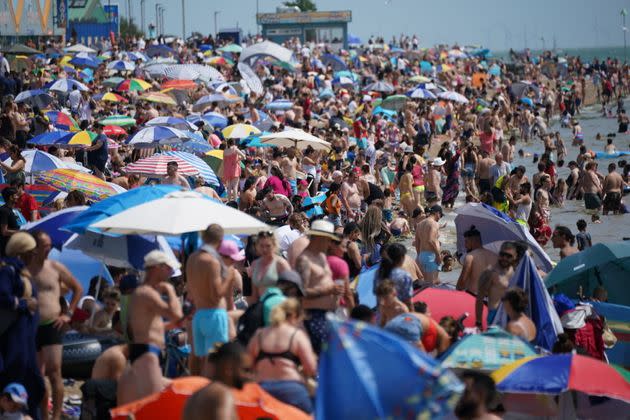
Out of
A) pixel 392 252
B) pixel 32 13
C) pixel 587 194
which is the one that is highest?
pixel 32 13

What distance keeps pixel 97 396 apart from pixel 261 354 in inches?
52.5

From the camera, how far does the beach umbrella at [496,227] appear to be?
11297 mm

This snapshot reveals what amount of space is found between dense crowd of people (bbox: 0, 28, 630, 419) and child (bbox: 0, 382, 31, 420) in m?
0.02

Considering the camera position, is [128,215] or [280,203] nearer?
[128,215]

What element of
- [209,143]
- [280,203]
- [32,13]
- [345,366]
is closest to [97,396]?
[345,366]

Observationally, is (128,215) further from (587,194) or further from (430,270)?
(587,194)

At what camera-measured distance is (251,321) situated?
7.51 metres

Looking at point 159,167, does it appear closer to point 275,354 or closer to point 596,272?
point 596,272

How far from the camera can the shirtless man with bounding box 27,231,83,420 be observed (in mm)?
7480

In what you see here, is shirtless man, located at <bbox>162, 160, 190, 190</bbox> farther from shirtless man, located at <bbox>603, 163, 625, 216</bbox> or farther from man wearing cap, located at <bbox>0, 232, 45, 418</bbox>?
shirtless man, located at <bbox>603, 163, 625, 216</bbox>

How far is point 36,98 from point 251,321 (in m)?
17.1

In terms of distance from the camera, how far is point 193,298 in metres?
7.83

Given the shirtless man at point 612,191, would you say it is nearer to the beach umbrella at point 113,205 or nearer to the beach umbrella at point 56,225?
the beach umbrella at point 113,205

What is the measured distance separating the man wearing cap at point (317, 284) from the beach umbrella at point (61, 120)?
12854mm
